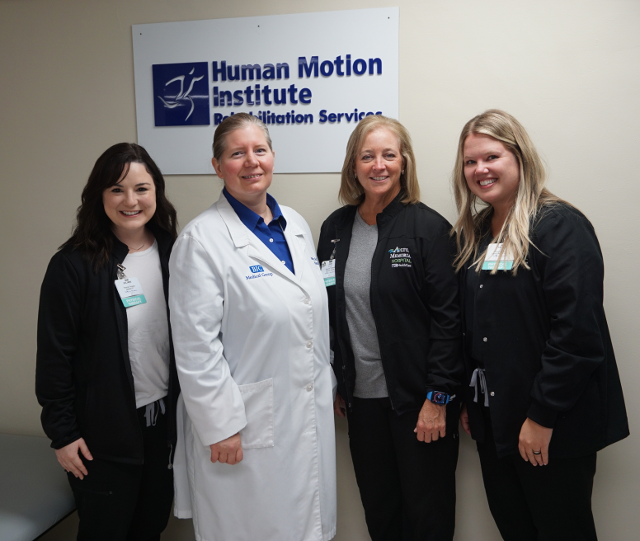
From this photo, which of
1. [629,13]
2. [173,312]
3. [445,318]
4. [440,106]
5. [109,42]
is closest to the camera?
[173,312]

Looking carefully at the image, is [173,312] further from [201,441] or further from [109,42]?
[109,42]

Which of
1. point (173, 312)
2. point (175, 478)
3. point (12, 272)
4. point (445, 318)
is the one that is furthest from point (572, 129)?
point (12, 272)

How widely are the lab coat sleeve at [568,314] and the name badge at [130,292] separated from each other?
140 centimetres

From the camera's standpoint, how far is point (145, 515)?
1.94 metres

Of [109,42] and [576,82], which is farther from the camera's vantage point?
[109,42]

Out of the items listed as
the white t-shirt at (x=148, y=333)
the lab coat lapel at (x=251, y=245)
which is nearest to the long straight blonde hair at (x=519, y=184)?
the lab coat lapel at (x=251, y=245)

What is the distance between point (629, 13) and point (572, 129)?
50 cm

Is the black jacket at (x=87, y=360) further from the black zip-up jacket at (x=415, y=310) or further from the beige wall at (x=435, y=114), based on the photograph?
the black zip-up jacket at (x=415, y=310)

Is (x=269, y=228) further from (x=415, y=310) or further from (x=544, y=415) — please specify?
(x=544, y=415)

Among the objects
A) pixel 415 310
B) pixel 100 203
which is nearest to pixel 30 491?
pixel 100 203

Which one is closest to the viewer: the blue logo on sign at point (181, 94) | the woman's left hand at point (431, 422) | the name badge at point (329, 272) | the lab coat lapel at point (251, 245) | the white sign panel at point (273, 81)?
the lab coat lapel at point (251, 245)

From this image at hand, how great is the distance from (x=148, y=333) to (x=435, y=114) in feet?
4.94

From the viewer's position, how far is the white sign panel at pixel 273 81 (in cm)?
220

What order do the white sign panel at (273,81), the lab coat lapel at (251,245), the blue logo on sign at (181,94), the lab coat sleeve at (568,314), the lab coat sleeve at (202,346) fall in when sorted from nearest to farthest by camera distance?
the lab coat sleeve at (568,314), the lab coat sleeve at (202,346), the lab coat lapel at (251,245), the white sign panel at (273,81), the blue logo on sign at (181,94)
